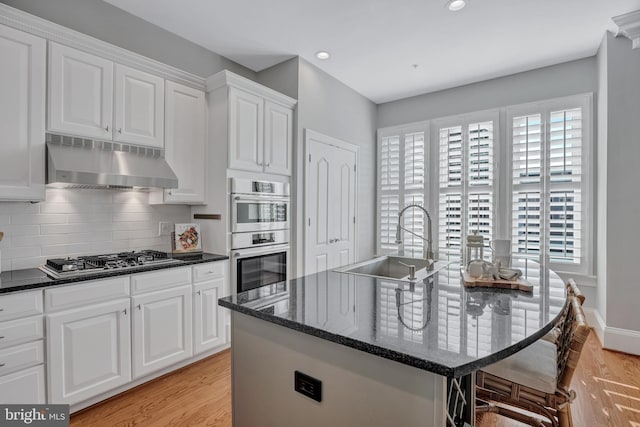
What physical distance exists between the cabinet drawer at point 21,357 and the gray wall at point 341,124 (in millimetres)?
2149

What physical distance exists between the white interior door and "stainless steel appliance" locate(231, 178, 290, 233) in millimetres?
333

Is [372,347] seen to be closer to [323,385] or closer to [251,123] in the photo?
[323,385]

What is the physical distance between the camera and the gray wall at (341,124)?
3.55 m

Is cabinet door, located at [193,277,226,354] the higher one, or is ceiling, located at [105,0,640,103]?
ceiling, located at [105,0,640,103]

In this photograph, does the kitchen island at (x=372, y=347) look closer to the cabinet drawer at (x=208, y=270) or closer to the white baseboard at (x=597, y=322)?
the cabinet drawer at (x=208, y=270)

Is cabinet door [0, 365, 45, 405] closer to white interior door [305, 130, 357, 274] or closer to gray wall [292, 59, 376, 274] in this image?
gray wall [292, 59, 376, 274]

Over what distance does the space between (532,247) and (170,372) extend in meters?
3.88

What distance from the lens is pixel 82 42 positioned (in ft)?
7.26

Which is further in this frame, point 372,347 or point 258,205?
point 258,205

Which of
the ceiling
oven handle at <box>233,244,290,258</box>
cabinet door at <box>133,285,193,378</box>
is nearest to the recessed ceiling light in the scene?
the ceiling

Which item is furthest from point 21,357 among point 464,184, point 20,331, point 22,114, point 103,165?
point 464,184

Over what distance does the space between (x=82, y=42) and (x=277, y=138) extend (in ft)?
5.53

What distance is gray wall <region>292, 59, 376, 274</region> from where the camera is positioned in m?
3.55

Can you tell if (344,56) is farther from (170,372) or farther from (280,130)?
(170,372)
